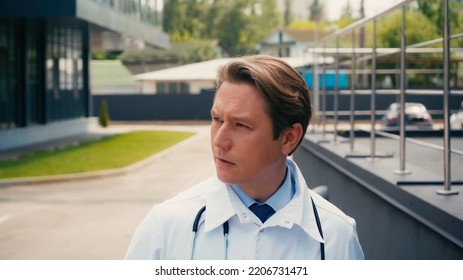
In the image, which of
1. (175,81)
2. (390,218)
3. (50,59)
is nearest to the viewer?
(390,218)

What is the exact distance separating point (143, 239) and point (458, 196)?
7.71ft

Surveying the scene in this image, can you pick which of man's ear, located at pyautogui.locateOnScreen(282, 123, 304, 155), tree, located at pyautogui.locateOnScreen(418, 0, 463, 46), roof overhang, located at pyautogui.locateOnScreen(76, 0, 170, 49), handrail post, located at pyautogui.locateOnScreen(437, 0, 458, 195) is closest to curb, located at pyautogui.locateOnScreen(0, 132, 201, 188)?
roof overhang, located at pyautogui.locateOnScreen(76, 0, 170, 49)

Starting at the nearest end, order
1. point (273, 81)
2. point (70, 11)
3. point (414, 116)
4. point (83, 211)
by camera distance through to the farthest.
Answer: point (273, 81), point (414, 116), point (83, 211), point (70, 11)

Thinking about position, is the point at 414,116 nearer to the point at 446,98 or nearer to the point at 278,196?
the point at 446,98

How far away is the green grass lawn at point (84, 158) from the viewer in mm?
14349

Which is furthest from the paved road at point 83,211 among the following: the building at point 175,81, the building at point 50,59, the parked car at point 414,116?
the building at point 175,81

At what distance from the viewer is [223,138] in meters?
2.06

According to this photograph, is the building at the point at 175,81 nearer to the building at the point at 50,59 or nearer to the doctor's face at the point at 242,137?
the building at the point at 50,59

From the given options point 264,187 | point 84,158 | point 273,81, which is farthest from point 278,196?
point 84,158

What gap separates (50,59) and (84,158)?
990 centimetres

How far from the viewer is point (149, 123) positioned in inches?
1610

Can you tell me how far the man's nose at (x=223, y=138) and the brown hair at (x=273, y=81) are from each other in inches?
4.2

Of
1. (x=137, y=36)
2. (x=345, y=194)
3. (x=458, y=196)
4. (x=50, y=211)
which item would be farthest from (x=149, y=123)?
(x=458, y=196)
